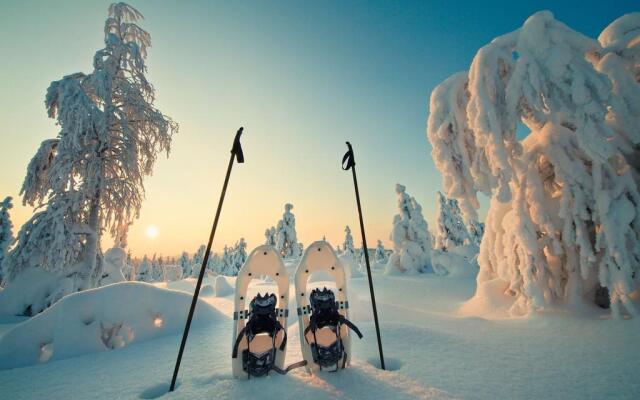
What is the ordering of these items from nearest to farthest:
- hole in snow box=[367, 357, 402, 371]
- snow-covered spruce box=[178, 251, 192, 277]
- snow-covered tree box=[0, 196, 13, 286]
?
hole in snow box=[367, 357, 402, 371] → snow-covered tree box=[0, 196, 13, 286] → snow-covered spruce box=[178, 251, 192, 277]

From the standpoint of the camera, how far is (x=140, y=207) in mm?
9422

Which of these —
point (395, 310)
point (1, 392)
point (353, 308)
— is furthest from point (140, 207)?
point (395, 310)

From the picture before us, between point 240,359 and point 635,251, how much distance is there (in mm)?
7119

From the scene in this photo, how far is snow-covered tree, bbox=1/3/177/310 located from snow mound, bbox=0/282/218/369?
4446 mm

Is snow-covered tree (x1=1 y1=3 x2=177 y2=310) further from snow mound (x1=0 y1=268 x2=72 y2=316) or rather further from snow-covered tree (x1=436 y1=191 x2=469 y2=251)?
snow-covered tree (x1=436 y1=191 x2=469 y2=251)

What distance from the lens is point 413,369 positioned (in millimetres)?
3236

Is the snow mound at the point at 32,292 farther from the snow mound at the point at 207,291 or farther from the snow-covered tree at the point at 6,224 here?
the snow-covered tree at the point at 6,224

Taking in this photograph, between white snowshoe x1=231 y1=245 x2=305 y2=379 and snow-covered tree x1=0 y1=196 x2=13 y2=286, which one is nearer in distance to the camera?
white snowshoe x1=231 y1=245 x2=305 y2=379

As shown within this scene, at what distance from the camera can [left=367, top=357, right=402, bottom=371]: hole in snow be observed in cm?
338

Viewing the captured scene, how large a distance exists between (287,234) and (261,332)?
3199cm

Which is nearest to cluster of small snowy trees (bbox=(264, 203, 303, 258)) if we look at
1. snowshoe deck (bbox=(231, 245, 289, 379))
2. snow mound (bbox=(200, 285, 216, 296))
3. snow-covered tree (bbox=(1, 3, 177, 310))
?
snow mound (bbox=(200, 285, 216, 296))

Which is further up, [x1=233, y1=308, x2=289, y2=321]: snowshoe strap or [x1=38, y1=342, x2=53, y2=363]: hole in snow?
[x1=233, y1=308, x2=289, y2=321]: snowshoe strap

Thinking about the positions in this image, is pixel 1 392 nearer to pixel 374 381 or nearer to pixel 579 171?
pixel 374 381

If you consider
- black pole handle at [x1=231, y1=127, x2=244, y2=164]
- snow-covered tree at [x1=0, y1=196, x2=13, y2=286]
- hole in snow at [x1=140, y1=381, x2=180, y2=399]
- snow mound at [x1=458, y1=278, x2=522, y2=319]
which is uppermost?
snow-covered tree at [x1=0, y1=196, x2=13, y2=286]
